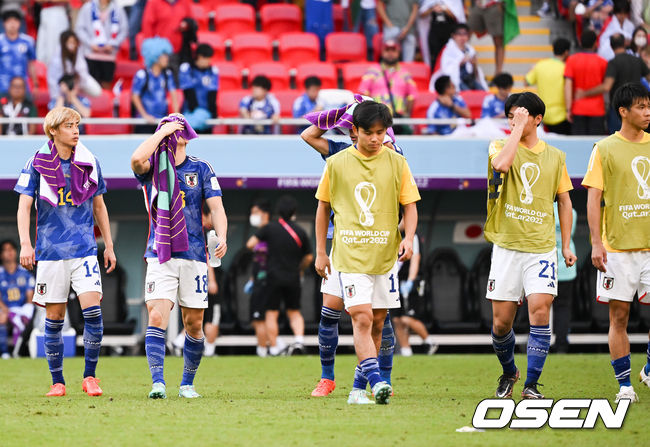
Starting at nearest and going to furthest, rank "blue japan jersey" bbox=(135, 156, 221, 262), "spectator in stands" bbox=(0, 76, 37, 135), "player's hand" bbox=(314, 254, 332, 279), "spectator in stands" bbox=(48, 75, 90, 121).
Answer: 1. "player's hand" bbox=(314, 254, 332, 279)
2. "blue japan jersey" bbox=(135, 156, 221, 262)
3. "spectator in stands" bbox=(0, 76, 37, 135)
4. "spectator in stands" bbox=(48, 75, 90, 121)

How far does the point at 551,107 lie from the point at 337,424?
35.2 feet

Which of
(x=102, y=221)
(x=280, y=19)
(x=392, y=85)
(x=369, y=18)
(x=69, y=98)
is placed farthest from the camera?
(x=280, y=19)

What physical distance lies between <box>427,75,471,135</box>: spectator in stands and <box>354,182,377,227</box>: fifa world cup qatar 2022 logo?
8915 millimetres

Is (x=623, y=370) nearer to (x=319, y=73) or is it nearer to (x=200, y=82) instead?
(x=200, y=82)

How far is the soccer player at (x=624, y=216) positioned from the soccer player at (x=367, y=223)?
140 cm

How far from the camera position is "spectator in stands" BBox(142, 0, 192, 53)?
17.7 meters

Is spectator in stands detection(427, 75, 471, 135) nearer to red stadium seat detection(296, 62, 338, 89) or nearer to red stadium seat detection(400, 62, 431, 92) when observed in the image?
red stadium seat detection(400, 62, 431, 92)

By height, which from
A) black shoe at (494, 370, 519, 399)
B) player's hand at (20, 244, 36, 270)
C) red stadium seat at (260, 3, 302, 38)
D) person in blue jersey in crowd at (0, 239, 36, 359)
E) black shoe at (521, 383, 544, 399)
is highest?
red stadium seat at (260, 3, 302, 38)

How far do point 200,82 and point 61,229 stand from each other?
798cm

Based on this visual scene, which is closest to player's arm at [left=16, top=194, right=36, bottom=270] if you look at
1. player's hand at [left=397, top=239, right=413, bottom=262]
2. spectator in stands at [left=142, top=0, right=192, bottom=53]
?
player's hand at [left=397, top=239, right=413, bottom=262]

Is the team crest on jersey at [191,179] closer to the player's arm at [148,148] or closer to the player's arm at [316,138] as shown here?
the player's arm at [148,148]

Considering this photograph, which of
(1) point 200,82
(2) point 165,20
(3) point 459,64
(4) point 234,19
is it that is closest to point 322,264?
(1) point 200,82

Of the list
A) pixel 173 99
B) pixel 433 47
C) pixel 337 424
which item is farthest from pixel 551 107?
pixel 337 424

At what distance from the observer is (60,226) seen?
862cm
